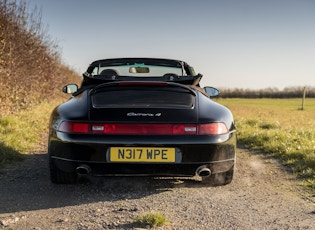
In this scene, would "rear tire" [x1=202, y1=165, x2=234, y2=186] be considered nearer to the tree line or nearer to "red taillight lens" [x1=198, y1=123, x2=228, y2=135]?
"red taillight lens" [x1=198, y1=123, x2=228, y2=135]

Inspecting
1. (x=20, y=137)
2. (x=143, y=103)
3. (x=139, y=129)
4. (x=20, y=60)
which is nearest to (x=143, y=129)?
(x=139, y=129)

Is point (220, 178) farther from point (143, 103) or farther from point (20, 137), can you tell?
point (20, 137)

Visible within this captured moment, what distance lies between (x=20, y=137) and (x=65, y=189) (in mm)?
3588

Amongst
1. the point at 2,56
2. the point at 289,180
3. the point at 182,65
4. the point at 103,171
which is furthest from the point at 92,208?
the point at 2,56

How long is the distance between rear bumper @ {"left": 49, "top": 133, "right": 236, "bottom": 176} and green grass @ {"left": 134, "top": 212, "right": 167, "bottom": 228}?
2.22 feet

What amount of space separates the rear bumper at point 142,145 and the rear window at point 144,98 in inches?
13.8

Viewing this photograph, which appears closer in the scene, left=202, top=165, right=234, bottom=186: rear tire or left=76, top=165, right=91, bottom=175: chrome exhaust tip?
left=76, top=165, right=91, bottom=175: chrome exhaust tip

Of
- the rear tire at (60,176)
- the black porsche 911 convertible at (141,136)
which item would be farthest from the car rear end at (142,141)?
the rear tire at (60,176)

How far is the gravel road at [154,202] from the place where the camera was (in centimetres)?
331

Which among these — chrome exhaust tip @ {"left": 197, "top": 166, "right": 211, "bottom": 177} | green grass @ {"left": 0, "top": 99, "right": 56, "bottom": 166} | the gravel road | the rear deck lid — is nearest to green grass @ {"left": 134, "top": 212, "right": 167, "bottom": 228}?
the gravel road

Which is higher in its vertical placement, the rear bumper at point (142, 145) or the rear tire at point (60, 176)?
the rear bumper at point (142, 145)

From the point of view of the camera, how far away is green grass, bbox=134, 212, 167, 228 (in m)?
3.17

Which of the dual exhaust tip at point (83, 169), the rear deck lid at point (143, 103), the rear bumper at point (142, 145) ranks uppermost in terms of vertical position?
the rear deck lid at point (143, 103)

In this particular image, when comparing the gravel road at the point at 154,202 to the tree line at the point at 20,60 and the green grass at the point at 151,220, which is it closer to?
the green grass at the point at 151,220
